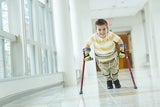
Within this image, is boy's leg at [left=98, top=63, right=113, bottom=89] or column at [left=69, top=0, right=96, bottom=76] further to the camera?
column at [left=69, top=0, right=96, bottom=76]

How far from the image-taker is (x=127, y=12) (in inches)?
756

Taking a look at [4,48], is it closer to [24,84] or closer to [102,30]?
[24,84]

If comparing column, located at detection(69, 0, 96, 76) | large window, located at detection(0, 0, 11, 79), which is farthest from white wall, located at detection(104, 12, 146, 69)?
large window, located at detection(0, 0, 11, 79)

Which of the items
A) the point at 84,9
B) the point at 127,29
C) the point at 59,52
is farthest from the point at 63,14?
the point at 127,29

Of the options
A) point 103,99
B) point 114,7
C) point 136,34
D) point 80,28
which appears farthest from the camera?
point 136,34

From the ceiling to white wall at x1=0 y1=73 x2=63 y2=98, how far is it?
9.88 m

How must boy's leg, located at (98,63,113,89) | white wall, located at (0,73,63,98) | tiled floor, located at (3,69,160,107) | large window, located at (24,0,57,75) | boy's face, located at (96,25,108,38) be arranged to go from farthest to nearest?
large window, located at (24,0,57,75) < boy's leg, located at (98,63,113,89) < boy's face, located at (96,25,108,38) < white wall, located at (0,73,63,98) < tiled floor, located at (3,69,160,107)

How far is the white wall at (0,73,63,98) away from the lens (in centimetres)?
345

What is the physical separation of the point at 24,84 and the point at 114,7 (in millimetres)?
13665

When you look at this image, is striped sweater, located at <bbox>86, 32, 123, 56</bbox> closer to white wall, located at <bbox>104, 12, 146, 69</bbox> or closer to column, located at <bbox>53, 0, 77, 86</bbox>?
column, located at <bbox>53, 0, 77, 86</bbox>

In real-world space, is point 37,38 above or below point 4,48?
above

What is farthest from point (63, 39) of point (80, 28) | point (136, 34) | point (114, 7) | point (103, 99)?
point (136, 34)

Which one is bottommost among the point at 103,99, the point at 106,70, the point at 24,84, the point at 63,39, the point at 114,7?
the point at 103,99

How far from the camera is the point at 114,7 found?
1722cm
